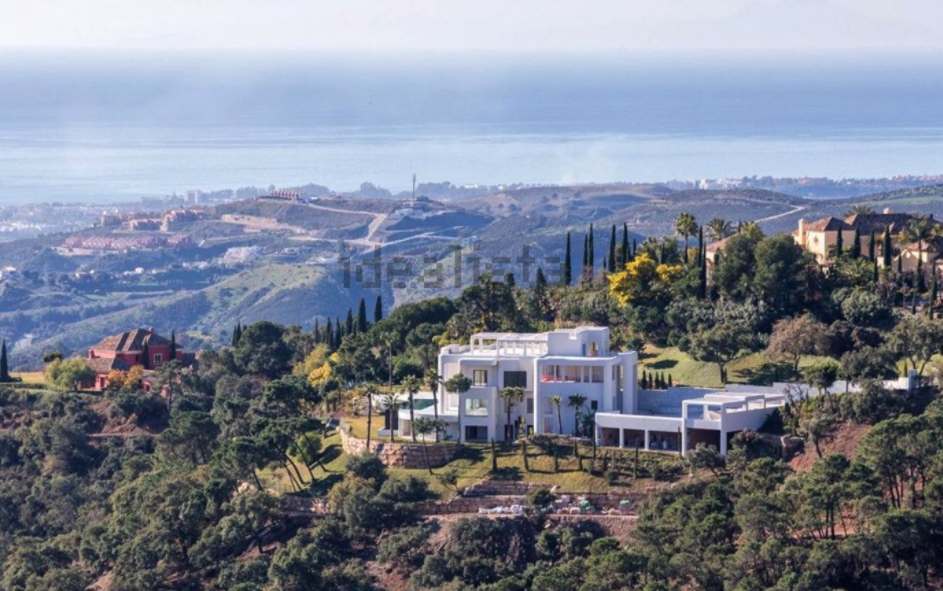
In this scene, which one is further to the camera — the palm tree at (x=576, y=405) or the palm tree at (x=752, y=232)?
the palm tree at (x=752, y=232)

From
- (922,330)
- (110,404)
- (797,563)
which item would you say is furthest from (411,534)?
(110,404)

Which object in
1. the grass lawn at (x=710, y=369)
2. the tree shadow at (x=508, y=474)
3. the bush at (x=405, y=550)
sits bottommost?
the bush at (x=405, y=550)

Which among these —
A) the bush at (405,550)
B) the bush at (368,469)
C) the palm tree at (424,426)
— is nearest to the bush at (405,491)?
the bush at (368,469)

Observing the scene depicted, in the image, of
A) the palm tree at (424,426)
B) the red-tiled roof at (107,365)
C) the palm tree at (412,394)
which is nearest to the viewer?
the palm tree at (424,426)

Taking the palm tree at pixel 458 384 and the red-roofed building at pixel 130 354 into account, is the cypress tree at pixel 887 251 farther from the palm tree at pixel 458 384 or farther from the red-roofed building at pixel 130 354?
the red-roofed building at pixel 130 354

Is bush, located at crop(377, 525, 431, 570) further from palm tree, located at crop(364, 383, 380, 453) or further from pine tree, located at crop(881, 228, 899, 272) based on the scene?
pine tree, located at crop(881, 228, 899, 272)

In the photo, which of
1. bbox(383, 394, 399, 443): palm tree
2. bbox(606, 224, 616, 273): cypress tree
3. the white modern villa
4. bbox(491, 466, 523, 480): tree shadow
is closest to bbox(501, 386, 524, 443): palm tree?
the white modern villa

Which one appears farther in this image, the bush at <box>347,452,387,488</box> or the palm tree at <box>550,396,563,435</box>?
the palm tree at <box>550,396,563,435</box>
